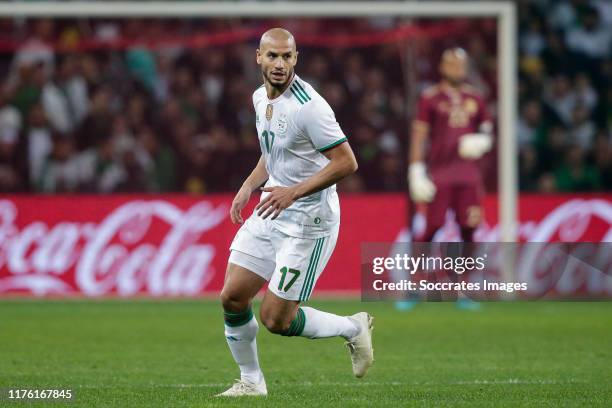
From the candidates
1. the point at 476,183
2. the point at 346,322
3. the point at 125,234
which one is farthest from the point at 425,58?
the point at 346,322

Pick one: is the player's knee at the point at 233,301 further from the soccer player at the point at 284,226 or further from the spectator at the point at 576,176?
the spectator at the point at 576,176

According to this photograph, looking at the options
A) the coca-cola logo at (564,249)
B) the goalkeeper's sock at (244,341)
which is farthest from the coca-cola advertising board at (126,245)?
the goalkeeper's sock at (244,341)

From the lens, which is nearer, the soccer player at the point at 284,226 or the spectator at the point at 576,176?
the soccer player at the point at 284,226

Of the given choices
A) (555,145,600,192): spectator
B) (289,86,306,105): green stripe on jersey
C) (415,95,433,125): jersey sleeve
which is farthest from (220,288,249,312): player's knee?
(555,145,600,192): spectator

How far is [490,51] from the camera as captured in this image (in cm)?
1736

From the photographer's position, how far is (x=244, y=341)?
7.52m

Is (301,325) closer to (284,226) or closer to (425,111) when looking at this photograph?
(284,226)

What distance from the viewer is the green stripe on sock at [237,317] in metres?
7.48

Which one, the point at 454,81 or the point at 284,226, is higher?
the point at 284,226

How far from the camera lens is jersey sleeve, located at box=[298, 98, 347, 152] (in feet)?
23.6

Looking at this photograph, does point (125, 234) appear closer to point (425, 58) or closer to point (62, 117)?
point (62, 117)

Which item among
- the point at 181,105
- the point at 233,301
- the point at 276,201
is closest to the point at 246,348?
the point at 233,301

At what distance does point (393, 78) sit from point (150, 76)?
325 centimetres

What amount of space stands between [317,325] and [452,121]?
667 centimetres
